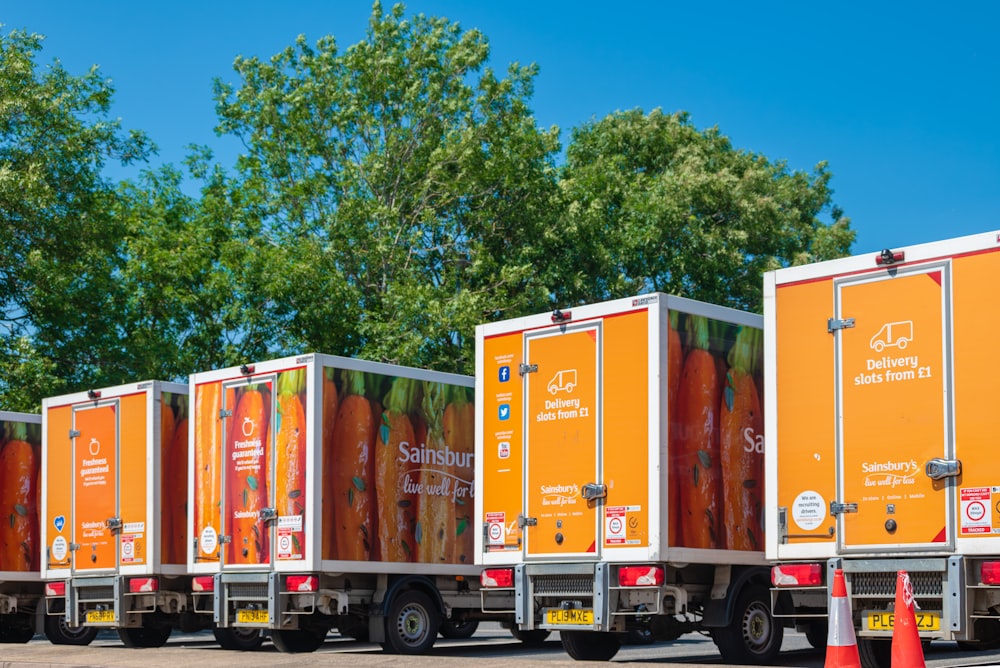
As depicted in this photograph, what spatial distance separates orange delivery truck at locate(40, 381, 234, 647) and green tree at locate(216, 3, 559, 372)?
43.0ft

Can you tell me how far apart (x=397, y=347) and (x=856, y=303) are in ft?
66.1

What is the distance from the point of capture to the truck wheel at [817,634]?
1413 cm

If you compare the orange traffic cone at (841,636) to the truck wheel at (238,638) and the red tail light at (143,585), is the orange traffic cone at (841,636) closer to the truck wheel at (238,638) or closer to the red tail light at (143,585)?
the truck wheel at (238,638)

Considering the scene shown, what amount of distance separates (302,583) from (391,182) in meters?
20.6

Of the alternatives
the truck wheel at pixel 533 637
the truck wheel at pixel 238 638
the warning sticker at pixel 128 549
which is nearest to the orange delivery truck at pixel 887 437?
the truck wheel at pixel 533 637

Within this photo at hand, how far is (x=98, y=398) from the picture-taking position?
1866cm

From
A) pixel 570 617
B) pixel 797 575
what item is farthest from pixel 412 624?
pixel 797 575

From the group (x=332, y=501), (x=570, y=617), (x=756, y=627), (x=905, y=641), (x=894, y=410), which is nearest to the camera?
(x=905, y=641)

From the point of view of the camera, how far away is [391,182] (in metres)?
35.1

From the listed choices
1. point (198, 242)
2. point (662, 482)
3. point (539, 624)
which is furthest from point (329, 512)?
point (198, 242)

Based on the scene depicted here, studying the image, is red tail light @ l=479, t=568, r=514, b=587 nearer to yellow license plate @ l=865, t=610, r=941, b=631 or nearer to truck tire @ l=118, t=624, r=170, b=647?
yellow license plate @ l=865, t=610, r=941, b=631

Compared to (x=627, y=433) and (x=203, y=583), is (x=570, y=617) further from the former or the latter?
(x=203, y=583)

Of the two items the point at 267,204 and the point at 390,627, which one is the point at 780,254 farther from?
the point at 390,627

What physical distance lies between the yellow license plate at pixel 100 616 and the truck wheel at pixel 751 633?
27.2 feet
